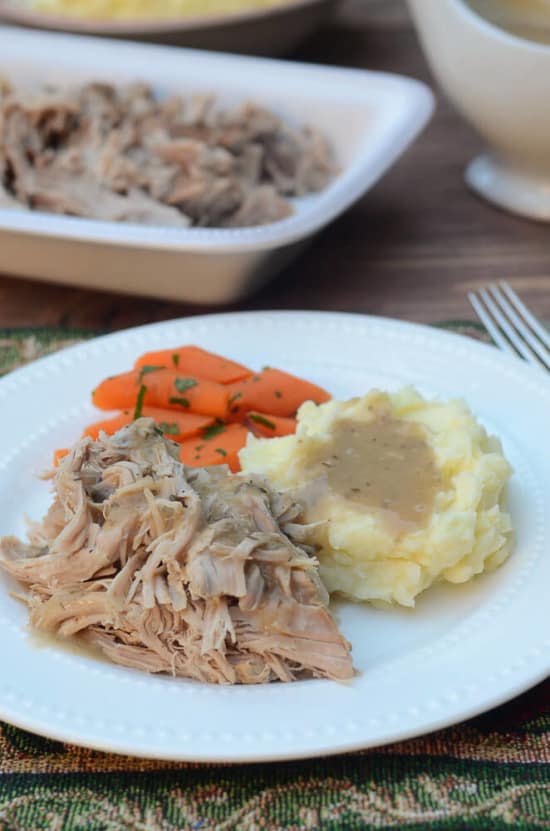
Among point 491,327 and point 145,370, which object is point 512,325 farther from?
point 145,370

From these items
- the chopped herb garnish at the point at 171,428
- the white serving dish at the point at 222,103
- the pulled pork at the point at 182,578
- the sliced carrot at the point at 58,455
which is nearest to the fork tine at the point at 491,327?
the white serving dish at the point at 222,103

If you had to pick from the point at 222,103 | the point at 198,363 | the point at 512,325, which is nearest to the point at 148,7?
the point at 222,103

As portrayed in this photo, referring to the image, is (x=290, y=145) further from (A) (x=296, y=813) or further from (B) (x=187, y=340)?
(A) (x=296, y=813)

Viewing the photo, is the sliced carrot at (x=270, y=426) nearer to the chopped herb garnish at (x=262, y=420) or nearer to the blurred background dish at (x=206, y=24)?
the chopped herb garnish at (x=262, y=420)

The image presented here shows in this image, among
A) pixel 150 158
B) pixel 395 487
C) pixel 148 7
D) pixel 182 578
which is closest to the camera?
pixel 182 578

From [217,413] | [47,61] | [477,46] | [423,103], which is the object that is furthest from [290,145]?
[217,413]

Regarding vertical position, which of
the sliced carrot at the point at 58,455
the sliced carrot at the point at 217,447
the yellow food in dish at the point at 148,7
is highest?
the sliced carrot at the point at 217,447
